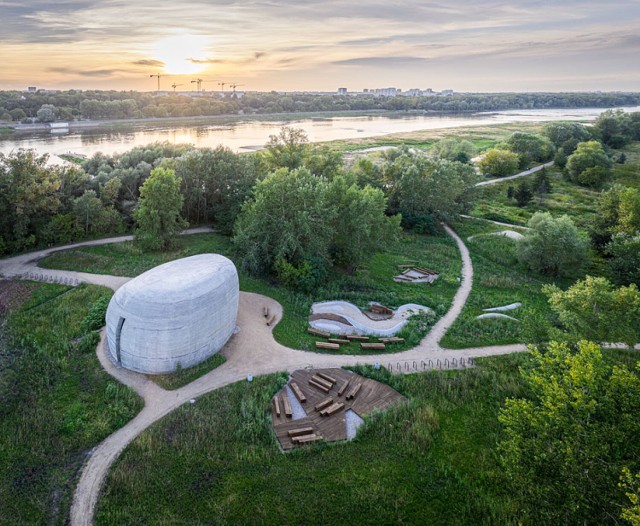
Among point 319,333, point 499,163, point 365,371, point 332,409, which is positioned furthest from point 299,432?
point 499,163

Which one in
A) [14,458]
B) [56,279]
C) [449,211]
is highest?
[449,211]

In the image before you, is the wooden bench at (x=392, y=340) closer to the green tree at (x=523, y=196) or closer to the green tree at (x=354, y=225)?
the green tree at (x=354, y=225)

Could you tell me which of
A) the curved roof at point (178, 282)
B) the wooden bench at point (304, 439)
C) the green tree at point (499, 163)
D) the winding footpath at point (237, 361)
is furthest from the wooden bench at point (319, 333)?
the green tree at point (499, 163)

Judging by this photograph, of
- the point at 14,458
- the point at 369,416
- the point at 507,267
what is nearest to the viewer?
the point at 14,458

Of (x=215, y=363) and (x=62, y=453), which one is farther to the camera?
(x=215, y=363)

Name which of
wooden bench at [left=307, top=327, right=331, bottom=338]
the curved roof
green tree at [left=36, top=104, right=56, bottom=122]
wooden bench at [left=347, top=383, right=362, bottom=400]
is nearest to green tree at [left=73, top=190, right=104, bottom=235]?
the curved roof

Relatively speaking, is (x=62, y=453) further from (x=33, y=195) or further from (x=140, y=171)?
(x=140, y=171)

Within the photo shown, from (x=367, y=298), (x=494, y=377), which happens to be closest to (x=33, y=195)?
(x=367, y=298)
